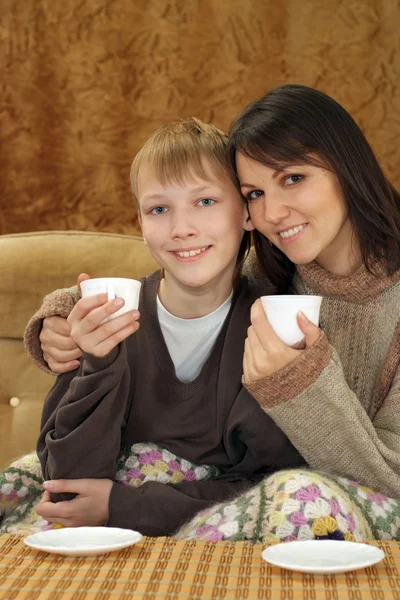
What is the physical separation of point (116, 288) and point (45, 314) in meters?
0.46

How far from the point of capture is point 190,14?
259 centimetres

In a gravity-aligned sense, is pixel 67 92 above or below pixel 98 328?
above

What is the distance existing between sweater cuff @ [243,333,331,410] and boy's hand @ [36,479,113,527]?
0.40 m

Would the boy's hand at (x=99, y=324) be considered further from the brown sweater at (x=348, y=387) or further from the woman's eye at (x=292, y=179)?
the woman's eye at (x=292, y=179)

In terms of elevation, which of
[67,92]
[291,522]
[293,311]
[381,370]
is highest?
[67,92]

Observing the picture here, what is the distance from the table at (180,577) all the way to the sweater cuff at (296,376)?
0.42 meters

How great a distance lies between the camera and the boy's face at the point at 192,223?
1.79 meters

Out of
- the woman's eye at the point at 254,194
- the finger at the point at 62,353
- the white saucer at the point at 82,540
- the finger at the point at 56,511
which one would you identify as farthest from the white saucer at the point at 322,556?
the woman's eye at the point at 254,194

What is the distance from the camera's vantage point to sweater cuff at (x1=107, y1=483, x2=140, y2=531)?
1644 millimetres

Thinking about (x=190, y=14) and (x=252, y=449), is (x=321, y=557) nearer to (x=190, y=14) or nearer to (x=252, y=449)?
(x=252, y=449)

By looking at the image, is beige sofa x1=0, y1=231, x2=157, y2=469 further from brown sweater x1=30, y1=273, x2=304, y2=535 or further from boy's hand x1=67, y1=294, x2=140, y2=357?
boy's hand x1=67, y1=294, x2=140, y2=357

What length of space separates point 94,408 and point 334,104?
0.86 meters

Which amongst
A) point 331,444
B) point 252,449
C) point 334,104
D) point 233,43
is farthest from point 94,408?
point 233,43

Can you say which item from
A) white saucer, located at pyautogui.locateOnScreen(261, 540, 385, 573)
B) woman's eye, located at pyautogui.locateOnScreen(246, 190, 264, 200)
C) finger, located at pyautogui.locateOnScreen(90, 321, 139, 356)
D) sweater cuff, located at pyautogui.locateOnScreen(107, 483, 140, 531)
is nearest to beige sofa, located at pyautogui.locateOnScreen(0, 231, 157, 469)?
woman's eye, located at pyautogui.locateOnScreen(246, 190, 264, 200)
